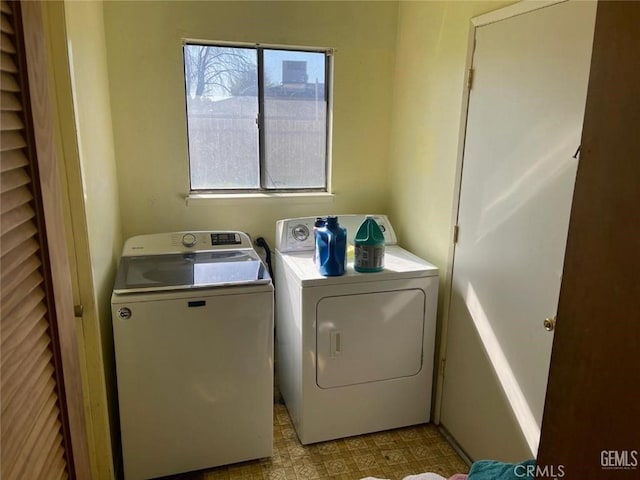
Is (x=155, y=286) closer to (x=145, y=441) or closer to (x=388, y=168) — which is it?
(x=145, y=441)

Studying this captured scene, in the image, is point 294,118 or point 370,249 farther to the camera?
point 294,118

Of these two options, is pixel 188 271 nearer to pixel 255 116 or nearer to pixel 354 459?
pixel 255 116

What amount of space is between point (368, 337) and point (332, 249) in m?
0.49

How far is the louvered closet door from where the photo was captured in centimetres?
81

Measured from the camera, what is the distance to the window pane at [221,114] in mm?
2559

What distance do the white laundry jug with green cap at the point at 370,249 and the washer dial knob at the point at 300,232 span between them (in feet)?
1.34

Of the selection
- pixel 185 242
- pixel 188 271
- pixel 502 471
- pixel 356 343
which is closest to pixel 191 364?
pixel 188 271

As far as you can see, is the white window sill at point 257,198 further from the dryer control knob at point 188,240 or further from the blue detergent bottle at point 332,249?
the blue detergent bottle at point 332,249

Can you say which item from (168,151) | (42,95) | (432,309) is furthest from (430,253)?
(42,95)

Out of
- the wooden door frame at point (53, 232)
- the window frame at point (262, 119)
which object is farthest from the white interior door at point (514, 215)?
the wooden door frame at point (53, 232)

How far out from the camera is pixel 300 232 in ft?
8.54

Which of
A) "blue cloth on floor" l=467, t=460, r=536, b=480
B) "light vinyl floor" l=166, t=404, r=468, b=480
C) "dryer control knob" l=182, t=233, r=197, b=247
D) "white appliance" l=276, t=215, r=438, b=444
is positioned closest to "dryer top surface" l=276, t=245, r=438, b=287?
"white appliance" l=276, t=215, r=438, b=444

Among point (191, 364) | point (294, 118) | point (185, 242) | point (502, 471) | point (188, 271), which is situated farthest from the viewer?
point (294, 118)

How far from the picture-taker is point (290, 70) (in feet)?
8.80
